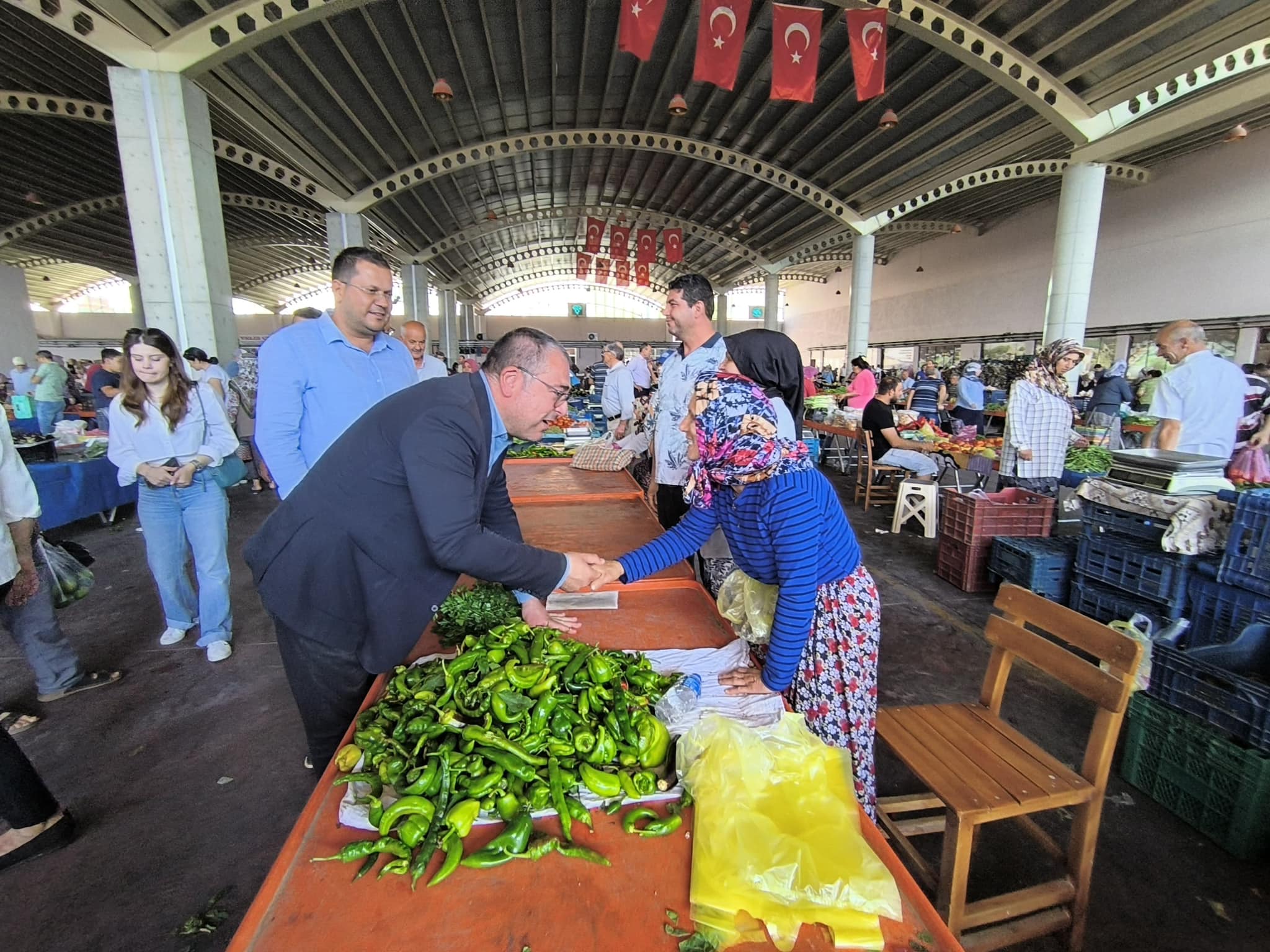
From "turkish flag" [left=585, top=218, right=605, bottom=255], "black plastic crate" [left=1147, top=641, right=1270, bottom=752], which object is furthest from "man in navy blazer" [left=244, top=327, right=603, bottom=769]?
"turkish flag" [left=585, top=218, right=605, bottom=255]

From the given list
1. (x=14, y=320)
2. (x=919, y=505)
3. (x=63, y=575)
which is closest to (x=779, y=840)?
(x=63, y=575)

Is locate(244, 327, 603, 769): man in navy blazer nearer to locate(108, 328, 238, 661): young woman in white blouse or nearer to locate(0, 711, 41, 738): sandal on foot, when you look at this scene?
locate(108, 328, 238, 661): young woman in white blouse

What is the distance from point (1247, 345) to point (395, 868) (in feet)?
51.8

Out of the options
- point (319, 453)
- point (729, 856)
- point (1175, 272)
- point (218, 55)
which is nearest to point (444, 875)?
point (729, 856)

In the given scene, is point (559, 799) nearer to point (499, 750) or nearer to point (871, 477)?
point (499, 750)

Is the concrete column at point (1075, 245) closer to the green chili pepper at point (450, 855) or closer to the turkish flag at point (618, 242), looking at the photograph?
the turkish flag at point (618, 242)

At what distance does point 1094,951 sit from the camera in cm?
178

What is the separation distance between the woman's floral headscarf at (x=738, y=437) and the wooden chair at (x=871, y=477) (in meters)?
5.45

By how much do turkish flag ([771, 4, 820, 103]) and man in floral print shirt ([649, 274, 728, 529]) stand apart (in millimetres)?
5547

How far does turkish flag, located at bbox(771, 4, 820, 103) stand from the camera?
22.1ft

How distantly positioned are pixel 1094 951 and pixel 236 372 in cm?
915

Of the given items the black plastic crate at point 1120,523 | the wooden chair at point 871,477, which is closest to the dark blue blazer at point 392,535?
the black plastic crate at point 1120,523

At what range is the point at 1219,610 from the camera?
9.05ft

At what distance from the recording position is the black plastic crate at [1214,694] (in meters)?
2.02
